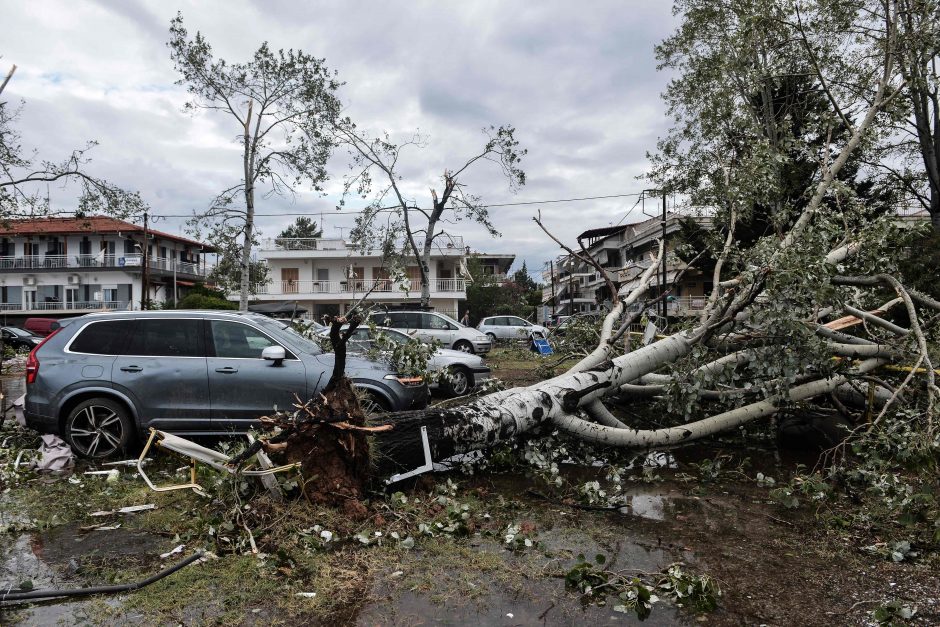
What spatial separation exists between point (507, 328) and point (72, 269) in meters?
37.5

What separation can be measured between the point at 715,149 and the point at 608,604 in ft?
29.7

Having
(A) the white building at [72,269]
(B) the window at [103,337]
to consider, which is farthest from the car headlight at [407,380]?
(A) the white building at [72,269]

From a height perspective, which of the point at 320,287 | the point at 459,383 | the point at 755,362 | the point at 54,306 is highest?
the point at 320,287

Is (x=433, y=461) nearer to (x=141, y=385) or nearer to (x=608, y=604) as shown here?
(x=608, y=604)

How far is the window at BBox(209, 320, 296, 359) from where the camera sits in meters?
6.67

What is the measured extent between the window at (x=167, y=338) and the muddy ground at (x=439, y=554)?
4.65 ft

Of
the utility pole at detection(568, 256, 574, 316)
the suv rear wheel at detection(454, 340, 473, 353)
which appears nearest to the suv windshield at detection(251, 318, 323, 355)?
the utility pole at detection(568, 256, 574, 316)

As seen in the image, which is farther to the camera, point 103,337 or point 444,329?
point 444,329

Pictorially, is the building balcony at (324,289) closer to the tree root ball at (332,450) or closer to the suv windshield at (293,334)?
the suv windshield at (293,334)

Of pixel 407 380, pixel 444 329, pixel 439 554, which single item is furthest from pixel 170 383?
pixel 444 329

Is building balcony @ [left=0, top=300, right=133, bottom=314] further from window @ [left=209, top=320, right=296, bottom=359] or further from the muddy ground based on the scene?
the muddy ground

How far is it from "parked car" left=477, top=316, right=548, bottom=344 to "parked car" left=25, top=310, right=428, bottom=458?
74.9ft

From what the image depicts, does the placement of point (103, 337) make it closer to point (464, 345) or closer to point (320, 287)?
point (464, 345)

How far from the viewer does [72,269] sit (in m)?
48.8
